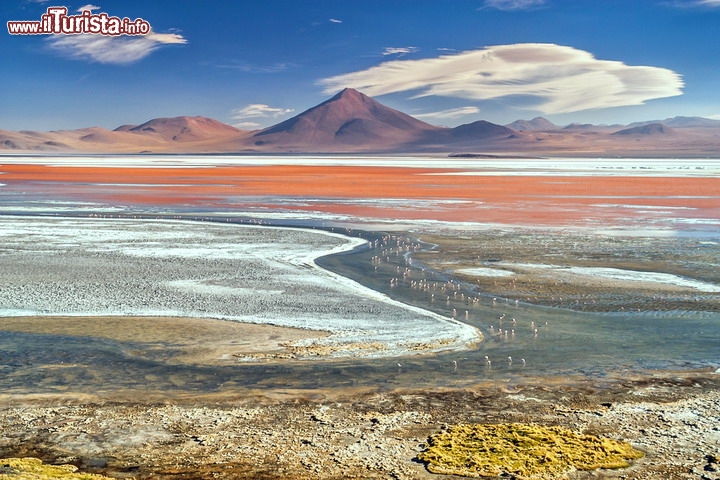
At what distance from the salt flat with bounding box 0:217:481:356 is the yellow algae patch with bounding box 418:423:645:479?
2.90m

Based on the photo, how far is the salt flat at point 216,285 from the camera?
35.6ft

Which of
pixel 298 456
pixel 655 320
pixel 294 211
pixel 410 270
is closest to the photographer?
pixel 298 456

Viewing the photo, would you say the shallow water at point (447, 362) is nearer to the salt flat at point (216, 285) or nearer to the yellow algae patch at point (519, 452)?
the salt flat at point (216, 285)

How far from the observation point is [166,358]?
9.50m

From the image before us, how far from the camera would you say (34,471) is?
232 inches

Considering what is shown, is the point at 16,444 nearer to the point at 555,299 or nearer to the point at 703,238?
the point at 555,299

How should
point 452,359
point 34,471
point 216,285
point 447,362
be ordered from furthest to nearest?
1. point 216,285
2. point 452,359
3. point 447,362
4. point 34,471

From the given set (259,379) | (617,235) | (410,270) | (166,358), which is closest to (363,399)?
(259,379)

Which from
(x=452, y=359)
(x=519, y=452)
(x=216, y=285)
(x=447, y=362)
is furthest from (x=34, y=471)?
(x=216, y=285)

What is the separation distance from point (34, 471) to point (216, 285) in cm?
818

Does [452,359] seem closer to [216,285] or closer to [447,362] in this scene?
[447,362]

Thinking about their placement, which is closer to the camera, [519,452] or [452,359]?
[519,452]

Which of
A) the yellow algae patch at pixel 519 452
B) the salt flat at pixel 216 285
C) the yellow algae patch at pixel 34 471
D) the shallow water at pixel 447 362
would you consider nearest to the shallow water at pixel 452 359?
the shallow water at pixel 447 362

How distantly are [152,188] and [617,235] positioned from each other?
27.6m
